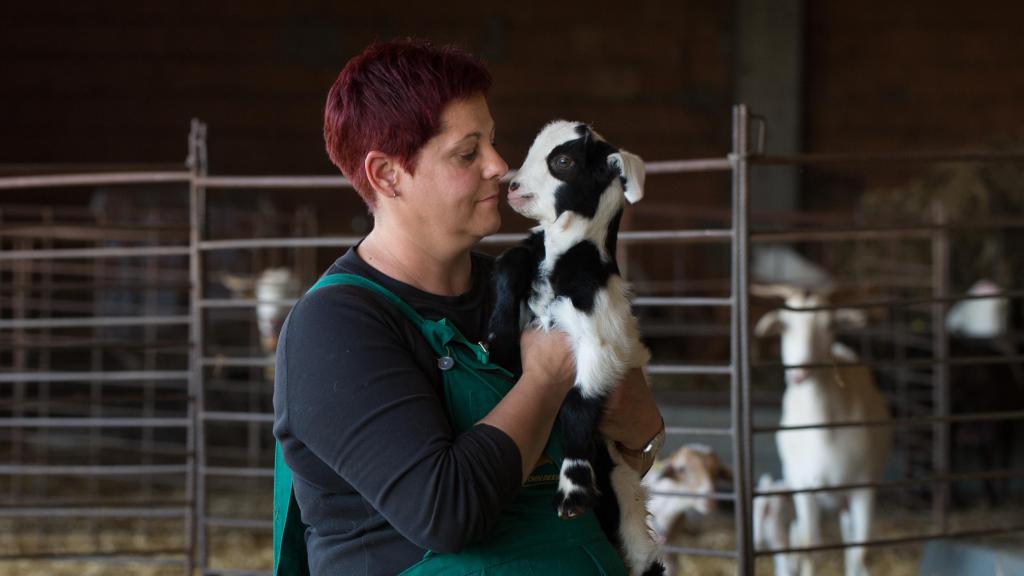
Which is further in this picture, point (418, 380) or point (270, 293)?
point (270, 293)

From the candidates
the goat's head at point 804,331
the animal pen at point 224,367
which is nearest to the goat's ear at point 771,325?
the goat's head at point 804,331

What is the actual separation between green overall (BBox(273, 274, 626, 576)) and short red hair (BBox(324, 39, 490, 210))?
6.9 inches

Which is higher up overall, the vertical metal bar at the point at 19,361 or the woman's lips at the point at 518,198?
the woman's lips at the point at 518,198

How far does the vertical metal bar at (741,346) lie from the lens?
292 centimetres

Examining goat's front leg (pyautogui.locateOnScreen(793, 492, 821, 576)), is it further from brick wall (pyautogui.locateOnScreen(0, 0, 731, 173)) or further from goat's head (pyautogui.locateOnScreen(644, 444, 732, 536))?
brick wall (pyautogui.locateOnScreen(0, 0, 731, 173))

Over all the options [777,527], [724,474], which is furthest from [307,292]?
[777,527]

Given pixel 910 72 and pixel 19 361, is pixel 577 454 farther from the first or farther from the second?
pixel 910 72

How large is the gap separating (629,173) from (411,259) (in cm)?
31

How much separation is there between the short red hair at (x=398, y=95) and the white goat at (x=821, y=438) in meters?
2.90

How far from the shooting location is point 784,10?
9055mm

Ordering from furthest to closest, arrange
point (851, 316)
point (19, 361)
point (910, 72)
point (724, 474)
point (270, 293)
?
point (910, 72) < point (270, 293) < point (19, 361) < point (851, 316) < point (724, 474)

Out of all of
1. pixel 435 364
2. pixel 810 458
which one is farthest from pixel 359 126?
pixel 810 458

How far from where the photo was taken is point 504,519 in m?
1.46

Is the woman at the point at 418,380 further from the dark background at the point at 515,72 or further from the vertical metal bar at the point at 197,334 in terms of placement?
the dark background at the point at 515,72
